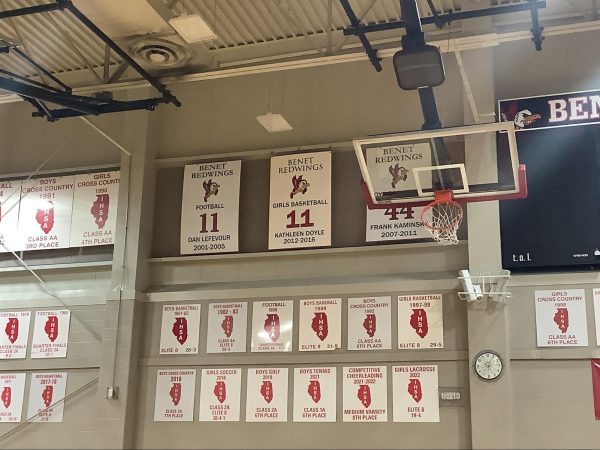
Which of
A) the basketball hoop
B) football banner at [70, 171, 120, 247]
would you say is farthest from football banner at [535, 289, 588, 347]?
football banner at [70, 171, 120, 247]

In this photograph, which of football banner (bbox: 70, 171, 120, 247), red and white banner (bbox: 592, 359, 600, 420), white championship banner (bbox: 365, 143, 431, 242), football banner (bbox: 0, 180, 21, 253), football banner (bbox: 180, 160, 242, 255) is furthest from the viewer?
football banner (bbox: 0, 180, 21, 253)

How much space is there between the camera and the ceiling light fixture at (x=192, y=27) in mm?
6746

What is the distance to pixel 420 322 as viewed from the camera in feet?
27.1

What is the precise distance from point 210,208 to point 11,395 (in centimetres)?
340

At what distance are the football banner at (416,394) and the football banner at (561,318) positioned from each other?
3.94 ft

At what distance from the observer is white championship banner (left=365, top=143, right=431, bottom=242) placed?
8.60 meters

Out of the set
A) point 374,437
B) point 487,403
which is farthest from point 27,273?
point 487,403

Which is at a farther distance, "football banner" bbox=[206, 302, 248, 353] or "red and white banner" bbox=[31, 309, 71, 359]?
"red and white banner" bbox=[31, 309, 71, 359]

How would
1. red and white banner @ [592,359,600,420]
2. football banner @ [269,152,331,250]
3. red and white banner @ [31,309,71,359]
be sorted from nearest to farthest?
red and white banner @ [592,359,600,420] → football banner @ [269,152,331,250] → red and white banner @ [31,309,71,359]

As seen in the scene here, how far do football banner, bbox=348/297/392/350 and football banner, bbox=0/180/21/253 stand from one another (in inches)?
184

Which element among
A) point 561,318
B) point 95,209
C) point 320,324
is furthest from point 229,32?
point 561,318

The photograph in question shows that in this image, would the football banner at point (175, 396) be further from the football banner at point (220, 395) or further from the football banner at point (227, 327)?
the football banner at point (227, 327)

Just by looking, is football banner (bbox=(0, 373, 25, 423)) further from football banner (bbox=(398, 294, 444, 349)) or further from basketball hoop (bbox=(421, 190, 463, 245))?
basketball hoop (bbox=(421, 190, 463, 245))

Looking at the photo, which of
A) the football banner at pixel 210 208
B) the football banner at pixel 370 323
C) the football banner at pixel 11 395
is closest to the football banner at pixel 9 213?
the football banner at pixel 11 395
